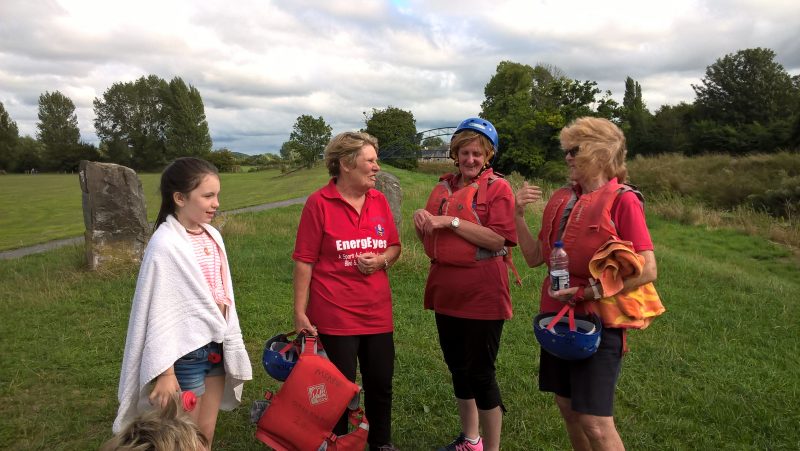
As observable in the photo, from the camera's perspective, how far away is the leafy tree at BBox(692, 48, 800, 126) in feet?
141

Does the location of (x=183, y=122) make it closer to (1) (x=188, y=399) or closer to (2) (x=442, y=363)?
(2) (x=442, y=363)

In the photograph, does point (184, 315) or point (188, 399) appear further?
point (184, 315)

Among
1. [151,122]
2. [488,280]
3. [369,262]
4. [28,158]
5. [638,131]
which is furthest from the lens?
[151,122]

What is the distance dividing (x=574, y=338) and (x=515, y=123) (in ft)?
142

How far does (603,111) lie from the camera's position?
4034cm

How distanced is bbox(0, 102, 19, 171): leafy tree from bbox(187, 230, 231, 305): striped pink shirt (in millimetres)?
76117

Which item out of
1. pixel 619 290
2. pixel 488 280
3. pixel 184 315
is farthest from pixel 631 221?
pixel 184 315

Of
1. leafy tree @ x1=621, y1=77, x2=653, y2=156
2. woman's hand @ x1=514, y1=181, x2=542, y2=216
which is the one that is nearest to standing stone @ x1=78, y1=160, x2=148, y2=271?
woman's hand @ x1=514, y1=181, x2=542, y2=216

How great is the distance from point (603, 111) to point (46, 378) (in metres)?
41.2

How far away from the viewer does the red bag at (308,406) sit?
3033 mm

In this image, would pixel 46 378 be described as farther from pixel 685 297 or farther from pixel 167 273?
pixel 685 297

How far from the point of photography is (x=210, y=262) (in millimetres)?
2971

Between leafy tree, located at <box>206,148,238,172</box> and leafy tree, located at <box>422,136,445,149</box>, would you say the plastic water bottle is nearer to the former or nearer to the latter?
leafy tree, located at <box>422,136,445,149</box>

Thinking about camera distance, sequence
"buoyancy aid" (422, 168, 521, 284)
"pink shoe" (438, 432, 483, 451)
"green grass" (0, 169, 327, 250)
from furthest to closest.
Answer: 1. "green grass" (0, 169, 327, 250)
2. "pink shoe" (438, 432, 483, 451)
3. "buoyancy aid" (422, 168, 521, 284)
